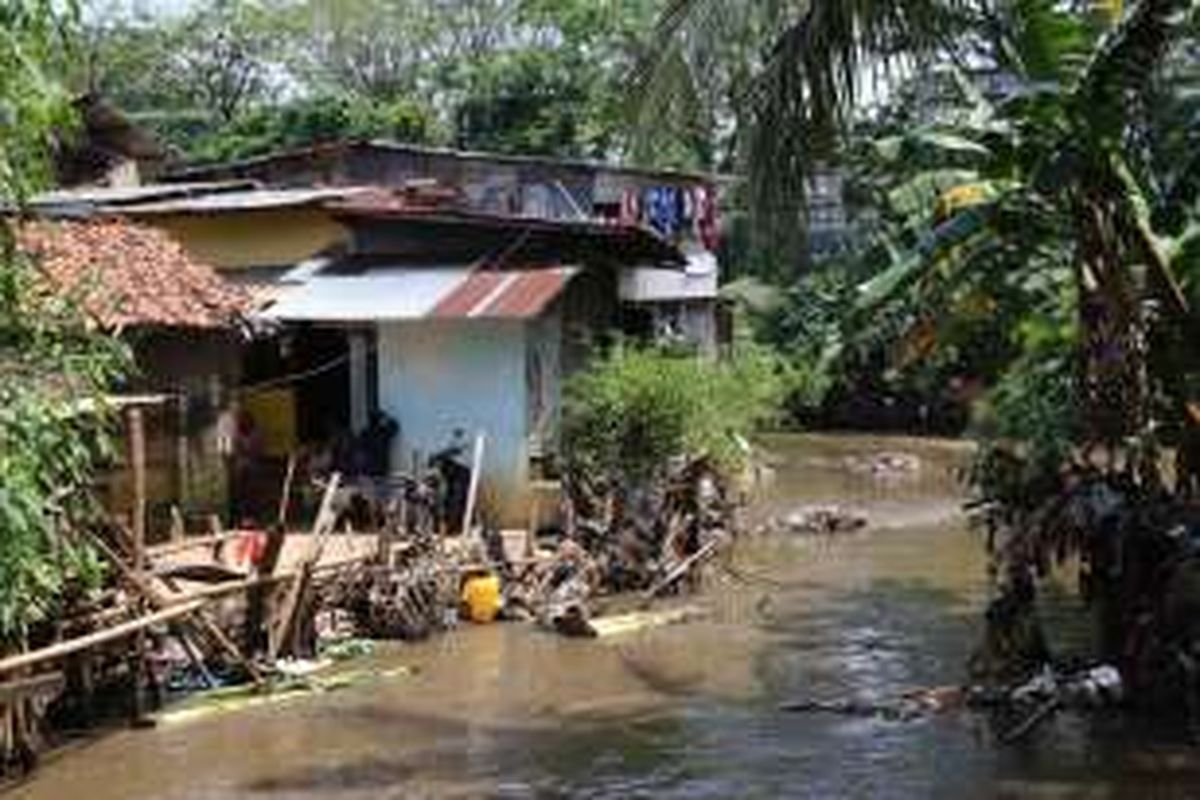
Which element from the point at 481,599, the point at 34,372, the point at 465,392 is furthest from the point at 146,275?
the point at 34,372

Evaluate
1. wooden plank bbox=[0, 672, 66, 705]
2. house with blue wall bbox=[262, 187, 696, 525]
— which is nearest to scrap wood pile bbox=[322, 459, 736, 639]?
house with blue wall bbox=[262, 187, 696, 525]

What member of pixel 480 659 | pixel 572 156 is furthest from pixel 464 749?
pixel 572 156

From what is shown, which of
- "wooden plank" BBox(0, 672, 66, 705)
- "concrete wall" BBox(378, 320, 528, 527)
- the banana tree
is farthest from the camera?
"concrete wall" BBox(378, 320, 528, 527)

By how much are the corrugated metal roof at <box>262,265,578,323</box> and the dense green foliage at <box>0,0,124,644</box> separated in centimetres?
877

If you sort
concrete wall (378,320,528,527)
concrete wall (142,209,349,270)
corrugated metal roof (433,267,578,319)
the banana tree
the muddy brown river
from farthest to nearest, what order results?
concrete wall (142,209,349,270)
concrete wall (378,320,528,527)
corrugated metal roof (433,267,578,319)
the muddy brown river
the banana tree

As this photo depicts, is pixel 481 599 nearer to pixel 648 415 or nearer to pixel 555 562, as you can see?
pixel 555 562

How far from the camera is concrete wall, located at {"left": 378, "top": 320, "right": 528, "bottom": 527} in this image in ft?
72.7

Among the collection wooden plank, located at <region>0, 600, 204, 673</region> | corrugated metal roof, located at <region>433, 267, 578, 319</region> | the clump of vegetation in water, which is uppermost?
corrugated metal roof, located at <region>433, 267, 578, 319</region>

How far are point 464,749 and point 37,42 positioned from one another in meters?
6.84

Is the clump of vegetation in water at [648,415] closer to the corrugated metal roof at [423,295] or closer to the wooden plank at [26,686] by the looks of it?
the corrugated metal roof at [423,295]

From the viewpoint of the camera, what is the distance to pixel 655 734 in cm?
1507

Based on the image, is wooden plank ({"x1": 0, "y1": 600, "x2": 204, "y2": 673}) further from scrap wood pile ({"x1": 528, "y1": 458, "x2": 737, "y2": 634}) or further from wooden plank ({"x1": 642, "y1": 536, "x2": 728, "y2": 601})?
wooden plank ({"x1": 642, "y1": 536, "x2": 728, "y2": 601})

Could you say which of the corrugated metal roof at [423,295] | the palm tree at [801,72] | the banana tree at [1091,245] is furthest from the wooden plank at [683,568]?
the palm tree at [801,72]

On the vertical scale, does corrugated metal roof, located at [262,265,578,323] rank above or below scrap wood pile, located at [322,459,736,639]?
above
